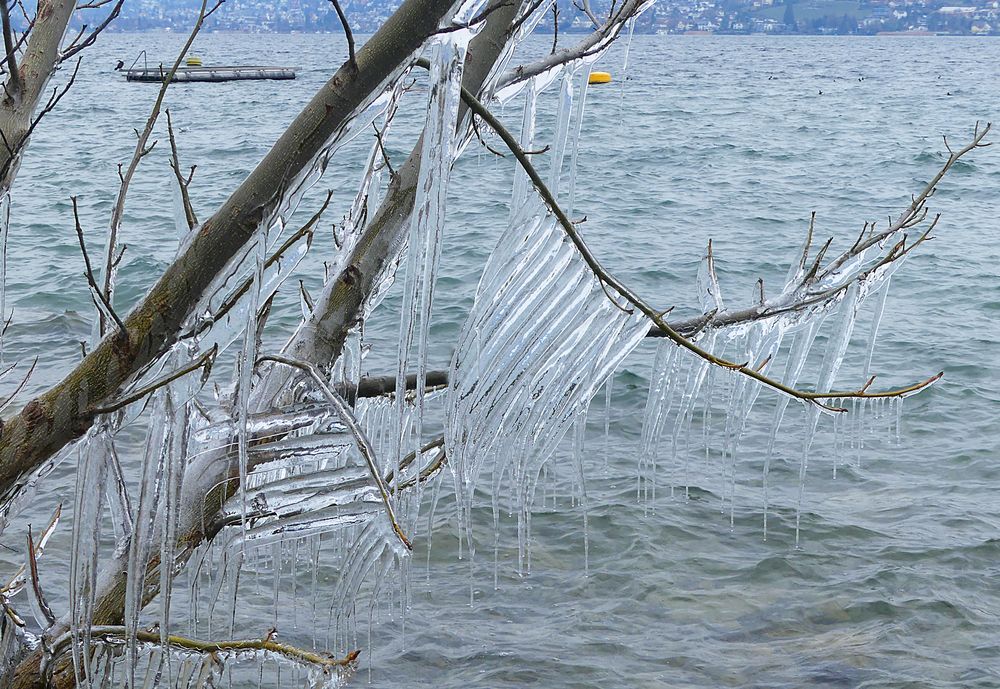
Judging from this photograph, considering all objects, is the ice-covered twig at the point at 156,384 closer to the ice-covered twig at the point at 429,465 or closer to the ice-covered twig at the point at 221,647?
the ice-covered twig at the point at 221,647

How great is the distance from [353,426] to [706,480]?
278 inches

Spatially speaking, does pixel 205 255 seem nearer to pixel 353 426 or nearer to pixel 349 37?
pixel 349 37

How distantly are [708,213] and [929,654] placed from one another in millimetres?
14338

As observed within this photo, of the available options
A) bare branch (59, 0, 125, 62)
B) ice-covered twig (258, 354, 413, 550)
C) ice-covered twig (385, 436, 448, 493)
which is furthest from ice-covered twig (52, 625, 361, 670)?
bare branch (59, 0, 125, 62)

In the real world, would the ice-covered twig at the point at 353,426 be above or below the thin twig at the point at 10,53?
below

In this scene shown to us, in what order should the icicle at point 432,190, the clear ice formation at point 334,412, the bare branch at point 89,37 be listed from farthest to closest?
the bare branch at point 89,37
the clear ice formation at point 334,412
the icicle at point 432,190

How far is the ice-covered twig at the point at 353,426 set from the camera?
2.63m

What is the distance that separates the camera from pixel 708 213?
66.8ft

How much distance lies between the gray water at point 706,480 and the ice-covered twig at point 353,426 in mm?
617

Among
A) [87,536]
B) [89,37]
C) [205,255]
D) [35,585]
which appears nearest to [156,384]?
[205,255]

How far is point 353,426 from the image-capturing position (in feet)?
8.91

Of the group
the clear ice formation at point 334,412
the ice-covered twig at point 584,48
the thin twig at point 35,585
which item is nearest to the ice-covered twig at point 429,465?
the clear ice formation at point 334,412

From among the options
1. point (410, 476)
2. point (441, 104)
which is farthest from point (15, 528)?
point (441, 104)

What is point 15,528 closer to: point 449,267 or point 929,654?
point 929,654
